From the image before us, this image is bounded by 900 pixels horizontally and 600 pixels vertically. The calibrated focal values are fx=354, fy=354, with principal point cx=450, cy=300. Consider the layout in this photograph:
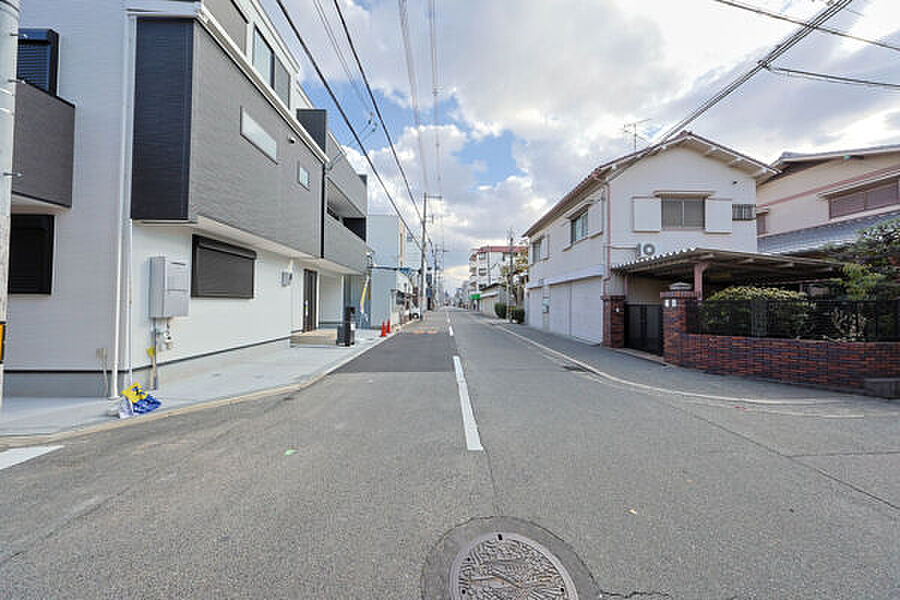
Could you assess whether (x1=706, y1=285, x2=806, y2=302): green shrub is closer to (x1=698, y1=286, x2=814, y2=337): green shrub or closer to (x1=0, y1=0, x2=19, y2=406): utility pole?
(x1=698, y1=286, x2=814, y2=337): green shrub

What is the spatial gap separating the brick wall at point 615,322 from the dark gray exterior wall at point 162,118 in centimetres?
1286

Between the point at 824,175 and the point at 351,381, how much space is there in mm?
21956

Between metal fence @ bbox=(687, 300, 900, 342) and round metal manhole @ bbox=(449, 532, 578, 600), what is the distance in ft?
27.6

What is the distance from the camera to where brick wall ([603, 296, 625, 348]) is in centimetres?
1304

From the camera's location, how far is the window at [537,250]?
889 inches

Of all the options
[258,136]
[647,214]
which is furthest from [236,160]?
[647,214]

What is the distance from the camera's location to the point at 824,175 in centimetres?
1590

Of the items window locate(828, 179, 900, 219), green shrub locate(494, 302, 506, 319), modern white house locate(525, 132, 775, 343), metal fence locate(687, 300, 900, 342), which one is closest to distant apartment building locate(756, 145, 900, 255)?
window locate(828, 179, 900, 219)

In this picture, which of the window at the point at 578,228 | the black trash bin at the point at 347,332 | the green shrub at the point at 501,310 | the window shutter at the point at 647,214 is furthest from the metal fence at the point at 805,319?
the green shrub at the point at 501,310

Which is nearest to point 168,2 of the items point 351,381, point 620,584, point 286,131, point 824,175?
point 286,131

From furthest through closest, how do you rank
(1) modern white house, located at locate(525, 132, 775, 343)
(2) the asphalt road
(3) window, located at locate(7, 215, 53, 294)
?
1. (1) modern white house, located at locate(525, 132, 775, 343)
2. (3) window, located at locate(7, 215, 53, 294)
3. (2) the asphalt road

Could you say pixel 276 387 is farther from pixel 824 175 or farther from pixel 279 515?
pixel 824 175

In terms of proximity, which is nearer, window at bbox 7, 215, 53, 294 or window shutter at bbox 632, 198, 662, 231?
window at bbox 7, 215, 53, 294

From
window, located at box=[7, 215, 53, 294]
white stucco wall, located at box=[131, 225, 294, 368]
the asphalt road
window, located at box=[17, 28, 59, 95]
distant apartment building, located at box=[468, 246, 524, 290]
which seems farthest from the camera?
distant apartment building, located at box=[468, 246, 524, 290]
